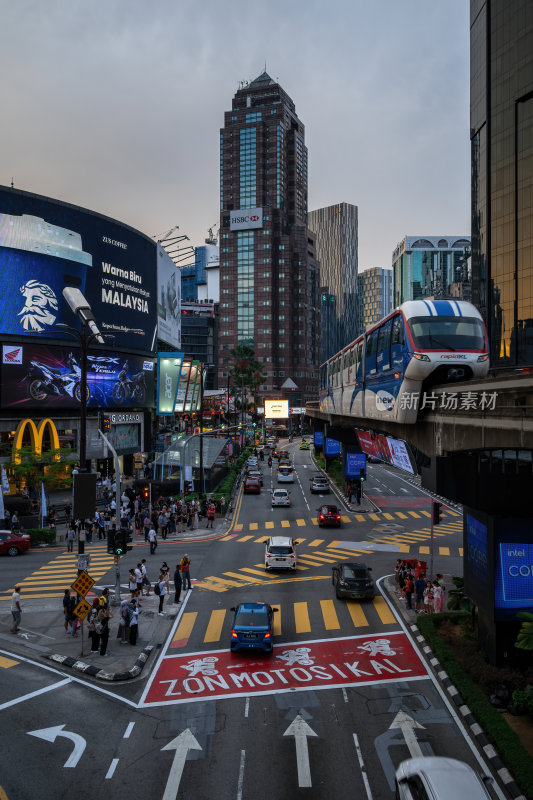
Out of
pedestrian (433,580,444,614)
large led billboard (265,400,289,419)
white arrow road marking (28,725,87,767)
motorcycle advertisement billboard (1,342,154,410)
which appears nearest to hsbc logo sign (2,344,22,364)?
motorcycle advertisement billboard (1,342,154,410)

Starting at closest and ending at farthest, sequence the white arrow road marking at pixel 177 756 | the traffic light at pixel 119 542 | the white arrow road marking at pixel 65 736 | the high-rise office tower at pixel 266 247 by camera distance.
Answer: the white arrow road marking at pixel 177 756, the white arrow road marking at pixel 65 736, the traffic light at pixel 119 542, the high-rise office tower at pixel 266 247

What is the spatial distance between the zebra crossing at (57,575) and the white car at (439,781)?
1954cm

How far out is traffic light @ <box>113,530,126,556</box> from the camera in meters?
21.8

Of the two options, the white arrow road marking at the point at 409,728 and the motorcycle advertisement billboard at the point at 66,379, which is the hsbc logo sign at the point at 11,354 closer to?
the motorcycle advertisement billboard at the point at 66,379

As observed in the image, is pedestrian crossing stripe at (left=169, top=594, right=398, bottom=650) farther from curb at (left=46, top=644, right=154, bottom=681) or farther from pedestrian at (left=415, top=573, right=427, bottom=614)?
curb at (left=46, top=644, right=154, bottom=681)

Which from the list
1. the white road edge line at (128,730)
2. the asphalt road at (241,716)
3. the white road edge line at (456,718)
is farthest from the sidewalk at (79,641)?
the white road edge line at (456,718)

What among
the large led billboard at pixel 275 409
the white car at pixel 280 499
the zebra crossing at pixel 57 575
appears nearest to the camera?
the zebra crossing at pixel 57 575

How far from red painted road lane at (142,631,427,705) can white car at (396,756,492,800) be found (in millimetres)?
6695

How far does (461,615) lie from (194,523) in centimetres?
2338

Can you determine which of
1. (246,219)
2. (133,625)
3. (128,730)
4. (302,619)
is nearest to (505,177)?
(302,619)

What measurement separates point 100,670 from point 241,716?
17.1 ft

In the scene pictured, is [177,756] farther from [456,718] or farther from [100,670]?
[456,718]

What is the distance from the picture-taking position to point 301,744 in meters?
13.2

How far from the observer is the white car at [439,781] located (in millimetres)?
8922
